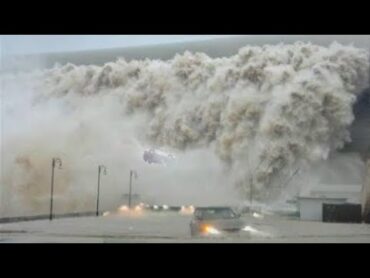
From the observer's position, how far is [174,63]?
31.6 feet

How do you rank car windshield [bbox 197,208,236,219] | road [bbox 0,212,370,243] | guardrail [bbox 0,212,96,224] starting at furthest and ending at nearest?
guardrail [bbox 0,212,96,224] → car windshield [bbox 197,208,236,219] → road [bbox 0,212,370,243]

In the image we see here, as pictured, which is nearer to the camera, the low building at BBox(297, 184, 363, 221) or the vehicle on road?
the vehicle on road

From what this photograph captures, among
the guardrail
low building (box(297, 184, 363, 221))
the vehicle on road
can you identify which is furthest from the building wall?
the guardrail

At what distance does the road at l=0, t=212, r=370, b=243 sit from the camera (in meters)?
9.20

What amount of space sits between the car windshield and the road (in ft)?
0.46

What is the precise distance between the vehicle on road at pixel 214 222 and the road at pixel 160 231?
0.21ft

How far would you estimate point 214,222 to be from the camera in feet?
30.5

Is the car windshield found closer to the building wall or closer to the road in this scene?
the road

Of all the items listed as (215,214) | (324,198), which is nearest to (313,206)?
(324,198)

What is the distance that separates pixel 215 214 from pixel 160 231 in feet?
1.94

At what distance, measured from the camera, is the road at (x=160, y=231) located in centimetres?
920
